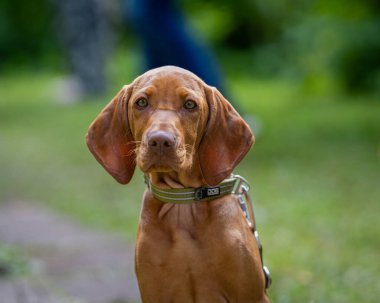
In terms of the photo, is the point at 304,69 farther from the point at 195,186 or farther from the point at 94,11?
the point at 195,186

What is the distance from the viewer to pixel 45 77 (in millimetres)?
19922

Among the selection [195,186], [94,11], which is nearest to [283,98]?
[94,11]

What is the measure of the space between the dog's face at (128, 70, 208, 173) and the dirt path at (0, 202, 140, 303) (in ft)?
5.22

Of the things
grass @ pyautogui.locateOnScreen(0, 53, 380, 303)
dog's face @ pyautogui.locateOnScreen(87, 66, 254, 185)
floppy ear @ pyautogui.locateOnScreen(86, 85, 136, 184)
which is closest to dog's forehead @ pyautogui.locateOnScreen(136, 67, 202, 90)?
dog's face @ pyautogui.locateOnScreen(87, 66, 254, 185)

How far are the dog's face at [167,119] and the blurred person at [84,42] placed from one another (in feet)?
37.4

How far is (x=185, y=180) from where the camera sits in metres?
2.98

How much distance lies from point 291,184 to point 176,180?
3.97 metres

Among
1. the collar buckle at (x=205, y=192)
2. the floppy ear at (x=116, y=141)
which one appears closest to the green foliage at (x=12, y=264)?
the floppy ear at (x=116, y=141)

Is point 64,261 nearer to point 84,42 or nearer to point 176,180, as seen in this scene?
point 176,180

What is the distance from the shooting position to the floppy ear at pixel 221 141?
2900 mm

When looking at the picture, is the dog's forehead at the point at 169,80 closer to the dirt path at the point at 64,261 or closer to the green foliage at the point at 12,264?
the dirt path at the point at 64,261

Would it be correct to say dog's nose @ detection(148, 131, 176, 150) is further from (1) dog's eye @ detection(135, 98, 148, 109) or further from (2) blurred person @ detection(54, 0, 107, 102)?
(2) blurred person @ detection(54, 0, 107, 102)

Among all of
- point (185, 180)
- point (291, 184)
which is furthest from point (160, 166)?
point (291, 184)

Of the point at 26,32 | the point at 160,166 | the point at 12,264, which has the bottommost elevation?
the point at 12,264
